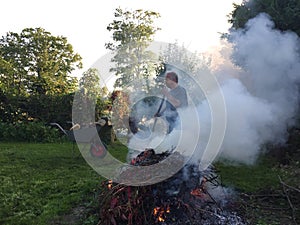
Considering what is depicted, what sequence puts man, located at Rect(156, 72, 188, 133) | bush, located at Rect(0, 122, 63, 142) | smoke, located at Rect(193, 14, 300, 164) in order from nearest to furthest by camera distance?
man, located at Rect(156, 72, 188, 133) → smoke, located at Rect(193, 14, 300, 164) → bush, located at Rect(0, 122, 63, 142)

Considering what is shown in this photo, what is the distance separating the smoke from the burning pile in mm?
2518

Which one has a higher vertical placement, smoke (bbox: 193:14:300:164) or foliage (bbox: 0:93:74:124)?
smoke (bbox: 193:14:300:164)

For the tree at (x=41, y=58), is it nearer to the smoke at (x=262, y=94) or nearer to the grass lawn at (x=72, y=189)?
the grass lawn at (x=72, y=189)

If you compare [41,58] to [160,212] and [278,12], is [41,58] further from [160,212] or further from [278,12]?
[160,212]

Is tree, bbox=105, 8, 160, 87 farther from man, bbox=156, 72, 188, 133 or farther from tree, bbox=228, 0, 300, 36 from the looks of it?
man, bbox=156, 72, 188, 133

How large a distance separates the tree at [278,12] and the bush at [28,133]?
7.35 metres

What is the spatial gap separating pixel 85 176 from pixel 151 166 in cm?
257

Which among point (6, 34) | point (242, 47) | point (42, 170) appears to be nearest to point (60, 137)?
point (42, 170)

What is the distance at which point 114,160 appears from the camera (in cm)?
730

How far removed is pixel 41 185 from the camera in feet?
16.3

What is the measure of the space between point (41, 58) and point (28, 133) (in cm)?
1340

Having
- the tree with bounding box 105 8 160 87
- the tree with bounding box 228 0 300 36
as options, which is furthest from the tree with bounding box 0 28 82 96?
the tree with bounding box 228 0 300 36

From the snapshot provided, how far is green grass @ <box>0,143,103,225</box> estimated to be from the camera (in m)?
3.78

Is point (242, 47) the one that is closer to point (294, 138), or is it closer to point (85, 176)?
point (294, 138)
